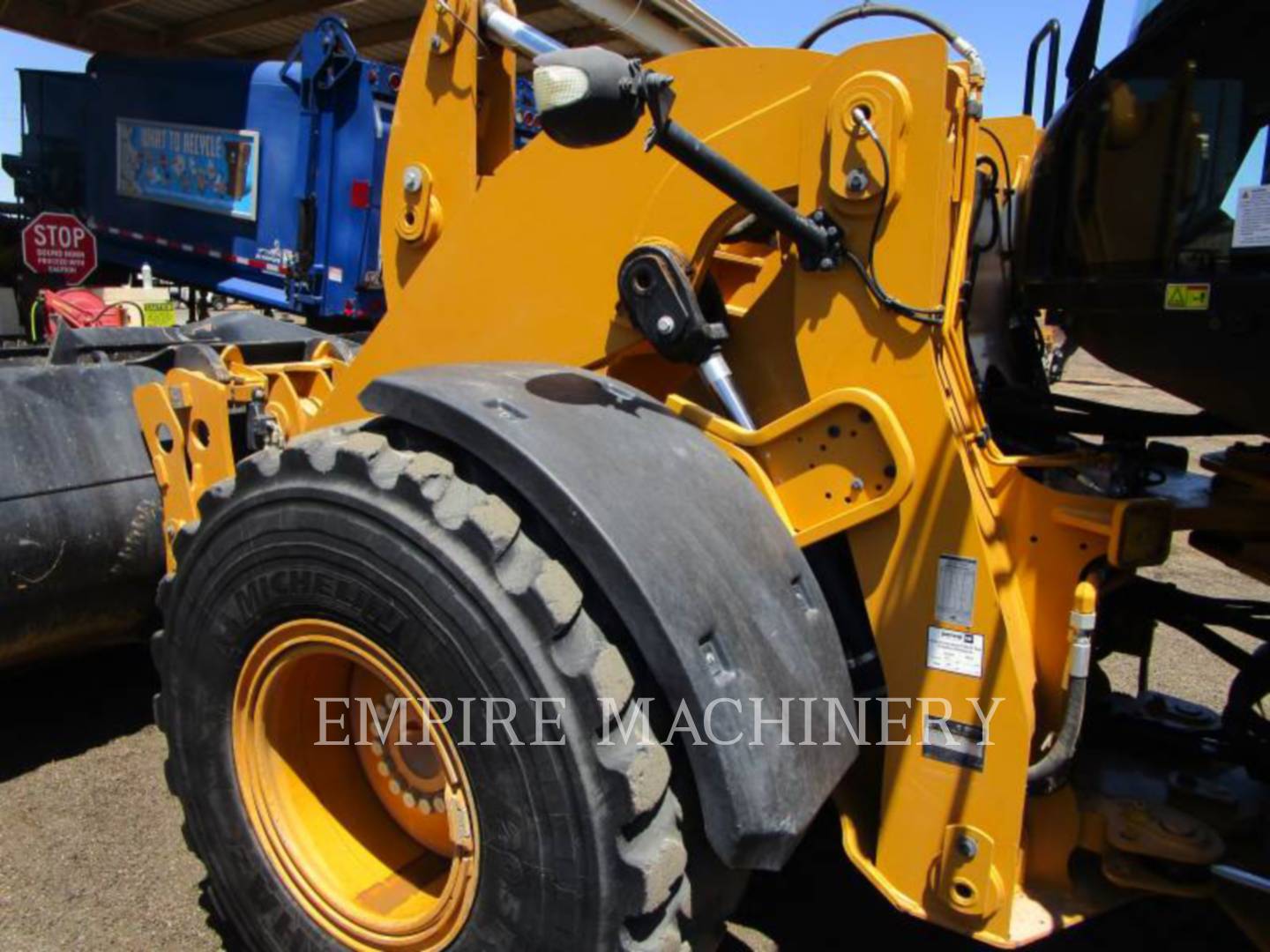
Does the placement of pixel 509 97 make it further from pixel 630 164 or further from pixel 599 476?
pixel 599 476

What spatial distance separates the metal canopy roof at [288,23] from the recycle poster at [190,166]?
8.38ft

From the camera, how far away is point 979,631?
1.97 meters

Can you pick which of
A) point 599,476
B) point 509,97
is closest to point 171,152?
point 509,97

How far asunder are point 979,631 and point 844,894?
1278 millimetres

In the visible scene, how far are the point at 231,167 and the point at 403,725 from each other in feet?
22.6

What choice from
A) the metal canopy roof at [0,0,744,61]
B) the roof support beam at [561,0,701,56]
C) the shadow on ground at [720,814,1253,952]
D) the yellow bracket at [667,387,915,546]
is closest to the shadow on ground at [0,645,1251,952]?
the shadow on ground at [720,814,1253,952]

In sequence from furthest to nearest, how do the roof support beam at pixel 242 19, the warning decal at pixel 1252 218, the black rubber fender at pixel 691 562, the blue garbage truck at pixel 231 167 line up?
the roof support beam at pixel 242 19 → the blue garbage truck at pixel 231 167 → the warning decal at pixel 1252 218 → the black rubber fender at pixel 691 562

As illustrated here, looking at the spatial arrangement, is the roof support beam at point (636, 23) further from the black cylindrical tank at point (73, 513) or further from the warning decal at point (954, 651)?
the warning decal at point (954, 651)

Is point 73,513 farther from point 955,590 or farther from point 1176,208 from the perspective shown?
point 1176,208

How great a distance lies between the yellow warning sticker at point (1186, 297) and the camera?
1.92 m

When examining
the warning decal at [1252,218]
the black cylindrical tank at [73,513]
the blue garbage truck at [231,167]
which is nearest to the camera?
the warning decal at [1252,218]

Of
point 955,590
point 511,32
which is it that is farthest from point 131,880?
point 511,32

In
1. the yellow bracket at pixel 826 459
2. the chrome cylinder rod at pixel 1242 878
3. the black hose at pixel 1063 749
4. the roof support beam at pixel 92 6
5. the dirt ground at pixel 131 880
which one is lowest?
the dirt ground at pixel 131 880

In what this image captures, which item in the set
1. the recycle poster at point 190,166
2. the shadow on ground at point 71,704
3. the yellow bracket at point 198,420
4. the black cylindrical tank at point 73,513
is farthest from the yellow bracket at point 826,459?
the recycle poster at point 190,166
